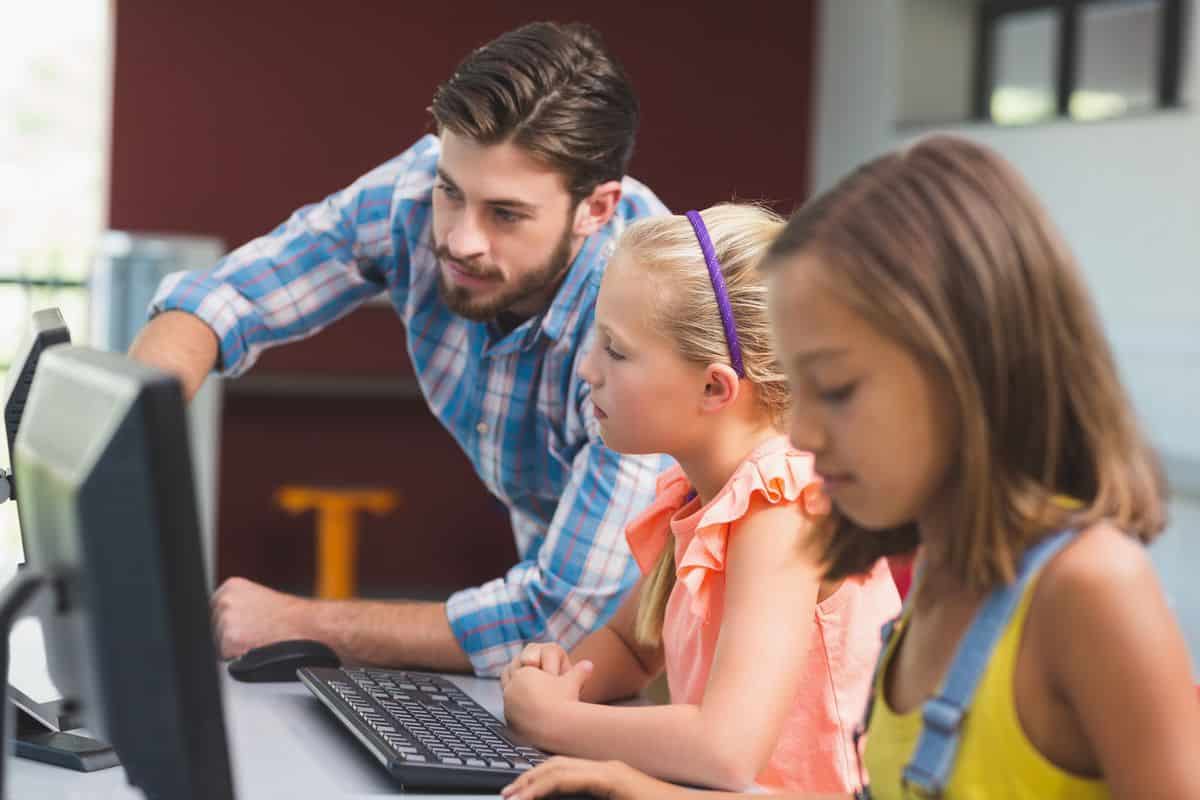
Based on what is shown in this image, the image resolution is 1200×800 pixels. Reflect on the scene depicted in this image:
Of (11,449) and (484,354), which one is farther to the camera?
(484,354)

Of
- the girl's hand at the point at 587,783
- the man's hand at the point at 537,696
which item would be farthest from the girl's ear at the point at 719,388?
the girl's hand at the point at 587,783

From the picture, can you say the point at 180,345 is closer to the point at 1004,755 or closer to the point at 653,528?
the point at 653,528

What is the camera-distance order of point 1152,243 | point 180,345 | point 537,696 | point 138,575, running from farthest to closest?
point 1152,243, point 180,345, point 537,696, point 138,575

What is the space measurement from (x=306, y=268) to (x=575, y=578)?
2.03 ft

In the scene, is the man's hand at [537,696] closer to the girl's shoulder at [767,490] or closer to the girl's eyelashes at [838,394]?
the girl's shoulder at [767,490]

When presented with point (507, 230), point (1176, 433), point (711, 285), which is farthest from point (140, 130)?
point (711, 285)

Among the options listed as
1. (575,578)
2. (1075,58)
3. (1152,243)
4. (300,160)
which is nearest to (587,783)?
(575,578)

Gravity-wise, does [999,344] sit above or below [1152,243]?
above

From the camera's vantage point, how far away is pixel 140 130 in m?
5.32

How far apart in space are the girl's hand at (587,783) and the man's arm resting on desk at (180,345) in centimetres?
89

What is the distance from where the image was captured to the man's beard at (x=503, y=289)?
1.73m

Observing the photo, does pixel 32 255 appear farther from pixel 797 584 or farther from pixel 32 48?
pixel 797 584

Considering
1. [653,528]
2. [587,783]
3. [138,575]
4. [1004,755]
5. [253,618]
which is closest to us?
[138,575]

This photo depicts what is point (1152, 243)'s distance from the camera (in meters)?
4.82
